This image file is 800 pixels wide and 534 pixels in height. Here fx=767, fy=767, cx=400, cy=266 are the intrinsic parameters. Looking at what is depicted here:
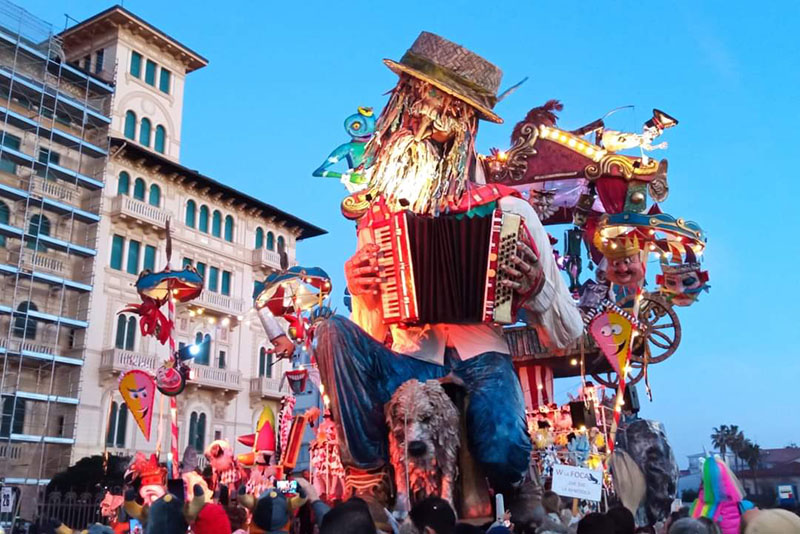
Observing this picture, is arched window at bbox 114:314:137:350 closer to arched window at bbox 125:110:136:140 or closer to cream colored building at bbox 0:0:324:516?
cream colored building at bbox 0:0:324:516

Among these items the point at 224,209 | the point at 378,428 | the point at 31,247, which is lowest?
the point at 378,428

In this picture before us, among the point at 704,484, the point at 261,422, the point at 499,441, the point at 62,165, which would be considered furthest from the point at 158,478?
the point at 62,165

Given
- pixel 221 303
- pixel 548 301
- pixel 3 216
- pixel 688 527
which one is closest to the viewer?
pixel 688 527

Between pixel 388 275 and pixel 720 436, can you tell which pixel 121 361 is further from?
pixel 720 436

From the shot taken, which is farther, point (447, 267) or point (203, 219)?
point (203, 219)

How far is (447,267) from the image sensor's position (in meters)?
6.98

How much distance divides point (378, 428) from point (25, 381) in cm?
2676

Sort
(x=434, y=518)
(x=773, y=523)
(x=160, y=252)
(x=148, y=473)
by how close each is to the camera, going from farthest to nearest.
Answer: (x=160, y=252)
(x=148, y=473)
(x=434, y=518)
(x=773, y=523)

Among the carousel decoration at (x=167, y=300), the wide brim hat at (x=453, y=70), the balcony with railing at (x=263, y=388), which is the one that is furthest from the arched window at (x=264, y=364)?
the wide brim hat at (x=453, y=70)

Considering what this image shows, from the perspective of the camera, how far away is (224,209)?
3697 centimetres

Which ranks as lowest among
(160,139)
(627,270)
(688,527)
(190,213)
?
(688,527)

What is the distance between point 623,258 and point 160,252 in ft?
81.2

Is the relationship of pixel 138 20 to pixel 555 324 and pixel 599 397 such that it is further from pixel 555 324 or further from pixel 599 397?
pixel 555 324

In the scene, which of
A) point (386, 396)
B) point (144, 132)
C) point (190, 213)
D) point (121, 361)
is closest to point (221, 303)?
point (190, 213)
